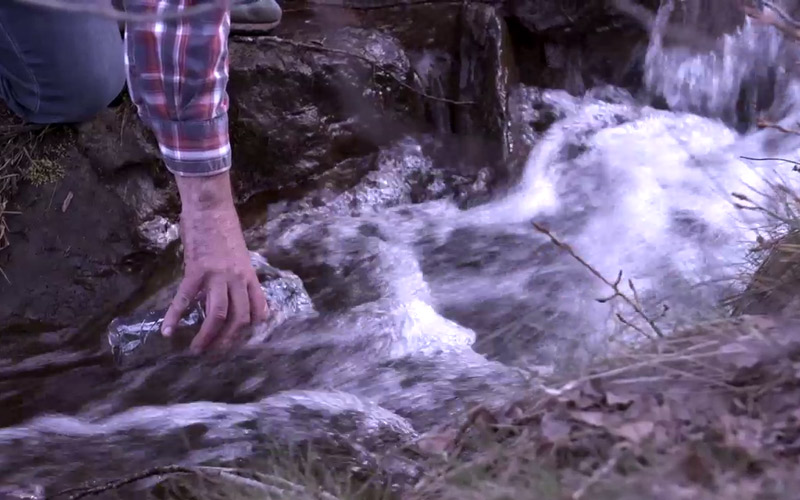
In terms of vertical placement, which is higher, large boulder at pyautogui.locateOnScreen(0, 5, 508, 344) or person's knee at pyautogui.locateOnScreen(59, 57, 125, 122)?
person's knee at pyautogui.locateOnScreen(59, 57, 125, 122)

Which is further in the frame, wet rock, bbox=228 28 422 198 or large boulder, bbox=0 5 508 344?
wet rock, bbox=228 28 422 198

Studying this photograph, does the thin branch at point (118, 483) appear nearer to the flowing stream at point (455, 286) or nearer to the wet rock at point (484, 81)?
the flowing stream at point (455, 286)

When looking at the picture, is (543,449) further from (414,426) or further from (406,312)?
(406,312)

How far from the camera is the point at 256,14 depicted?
9.71ft

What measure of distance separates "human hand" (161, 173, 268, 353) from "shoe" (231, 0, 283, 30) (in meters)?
1.26

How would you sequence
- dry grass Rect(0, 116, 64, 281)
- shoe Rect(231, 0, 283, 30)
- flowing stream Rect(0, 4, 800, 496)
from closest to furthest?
flowing stream Rect(0, 4, 800, 496)
dry grass Rect(0, 116, 64, 281)
shoe Rect(231, 0, 283, 30)

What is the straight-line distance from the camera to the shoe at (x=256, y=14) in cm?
290

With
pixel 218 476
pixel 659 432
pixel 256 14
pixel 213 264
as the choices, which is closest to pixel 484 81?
pixel 256 14

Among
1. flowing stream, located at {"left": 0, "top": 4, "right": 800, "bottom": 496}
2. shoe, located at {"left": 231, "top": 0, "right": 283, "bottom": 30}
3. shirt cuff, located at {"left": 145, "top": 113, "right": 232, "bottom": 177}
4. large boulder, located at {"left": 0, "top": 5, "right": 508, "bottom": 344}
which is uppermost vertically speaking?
shoe, located at {"left": 231, "top": 0, "right": 283, "bottom": 30}

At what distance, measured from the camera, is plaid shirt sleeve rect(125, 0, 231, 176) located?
5.77 feet

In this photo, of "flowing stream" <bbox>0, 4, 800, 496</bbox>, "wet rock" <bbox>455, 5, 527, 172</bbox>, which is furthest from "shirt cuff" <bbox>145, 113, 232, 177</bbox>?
"wet rock" <bbox>455, 5, 527, 172</bbox>

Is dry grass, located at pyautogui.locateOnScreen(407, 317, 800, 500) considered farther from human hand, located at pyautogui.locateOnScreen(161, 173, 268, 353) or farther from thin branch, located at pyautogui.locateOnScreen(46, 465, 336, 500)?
human hand, located at pyautogui.locateOnScreen(161, 173, 268, 353)

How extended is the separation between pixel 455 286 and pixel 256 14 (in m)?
1.24

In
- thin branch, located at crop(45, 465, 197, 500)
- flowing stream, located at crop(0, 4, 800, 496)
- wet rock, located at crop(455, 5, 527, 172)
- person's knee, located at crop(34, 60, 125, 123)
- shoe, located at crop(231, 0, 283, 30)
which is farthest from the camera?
wet rock, located at crop(455, 5, 527, 172)
